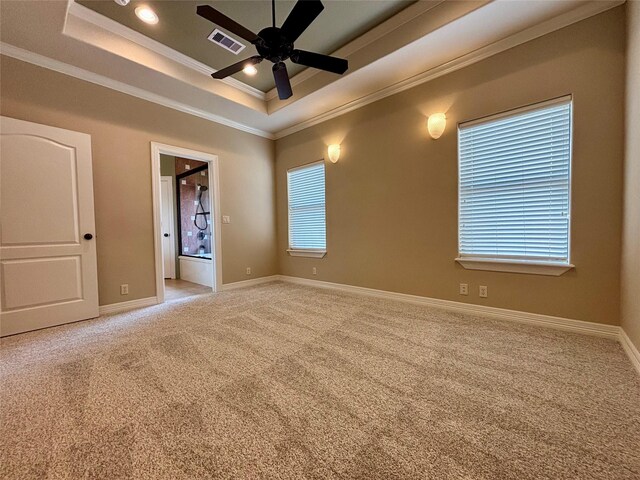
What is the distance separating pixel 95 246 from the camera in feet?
9.78

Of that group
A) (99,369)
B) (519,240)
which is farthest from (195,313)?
(519,240)

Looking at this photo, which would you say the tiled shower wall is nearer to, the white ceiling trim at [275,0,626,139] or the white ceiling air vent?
the white ceiling air vent

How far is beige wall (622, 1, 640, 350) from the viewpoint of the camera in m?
1.77

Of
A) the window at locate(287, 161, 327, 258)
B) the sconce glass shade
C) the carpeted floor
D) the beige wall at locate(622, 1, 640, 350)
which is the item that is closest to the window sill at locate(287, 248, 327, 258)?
the window at locate(287, 161, 327, 258)

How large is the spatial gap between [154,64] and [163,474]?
3.70 meters

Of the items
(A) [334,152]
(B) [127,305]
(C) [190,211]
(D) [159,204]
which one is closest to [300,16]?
(A) [334,152]

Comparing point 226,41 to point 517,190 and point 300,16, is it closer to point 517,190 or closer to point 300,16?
point 300,16

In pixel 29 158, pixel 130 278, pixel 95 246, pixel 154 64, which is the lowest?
pixel 130 278

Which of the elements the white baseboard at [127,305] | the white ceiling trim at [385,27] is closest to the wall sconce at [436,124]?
the white ceiling trim at [385,27]

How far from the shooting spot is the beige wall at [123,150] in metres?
2.70

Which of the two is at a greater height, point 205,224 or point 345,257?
point 205,224

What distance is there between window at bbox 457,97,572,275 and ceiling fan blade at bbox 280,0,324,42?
6.49ft

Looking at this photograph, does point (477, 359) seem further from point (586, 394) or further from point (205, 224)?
point (205, 224)

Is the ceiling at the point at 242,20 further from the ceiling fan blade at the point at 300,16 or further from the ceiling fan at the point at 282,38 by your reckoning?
the ceiling fan blade at the point at 300,16
